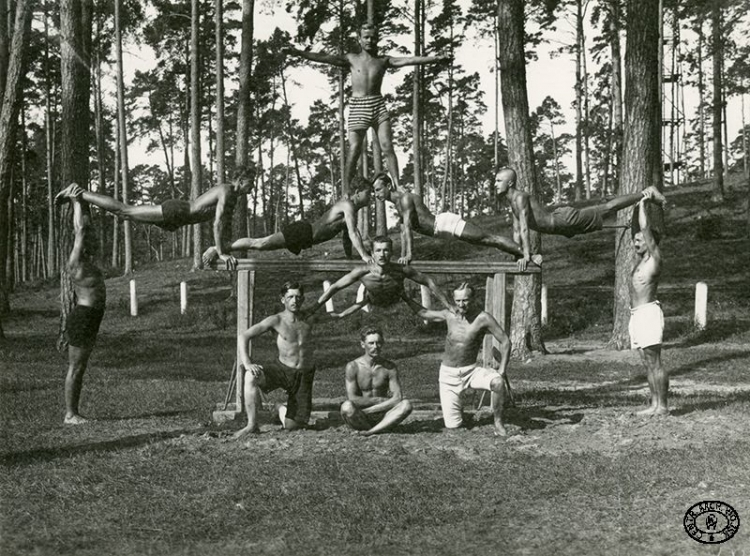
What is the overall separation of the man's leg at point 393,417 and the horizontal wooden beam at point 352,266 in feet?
5.50

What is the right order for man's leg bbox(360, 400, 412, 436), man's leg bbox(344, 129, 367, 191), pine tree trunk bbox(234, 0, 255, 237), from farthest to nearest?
1. pine tree trunk bbox(234, 0, 255, 237)
2. man's leg bbox(344, 129, 367, 191)
3. man's leg bbox(360, 400, 412, 436)

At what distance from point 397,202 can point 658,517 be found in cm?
479

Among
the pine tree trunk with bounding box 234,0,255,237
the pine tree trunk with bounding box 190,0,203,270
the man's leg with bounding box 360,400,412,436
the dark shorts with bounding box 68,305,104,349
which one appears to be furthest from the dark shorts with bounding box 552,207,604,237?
the pine tree trunk with bounding box 190,0,203,270

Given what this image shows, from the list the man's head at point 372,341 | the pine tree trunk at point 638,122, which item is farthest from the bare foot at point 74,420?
the pine tree trunk at point 638,122

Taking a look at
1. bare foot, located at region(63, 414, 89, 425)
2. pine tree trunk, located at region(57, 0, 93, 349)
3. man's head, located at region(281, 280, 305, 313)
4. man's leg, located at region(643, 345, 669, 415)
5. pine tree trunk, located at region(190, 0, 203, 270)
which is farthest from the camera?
pine tree trunk, located at region(190, 0, 203, 270)

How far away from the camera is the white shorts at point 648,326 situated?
28.2ft

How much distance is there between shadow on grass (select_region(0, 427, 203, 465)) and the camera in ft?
23.9

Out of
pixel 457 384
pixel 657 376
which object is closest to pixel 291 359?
pixel 457 384

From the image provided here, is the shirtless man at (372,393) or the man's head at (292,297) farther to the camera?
the man's head at (292,297)

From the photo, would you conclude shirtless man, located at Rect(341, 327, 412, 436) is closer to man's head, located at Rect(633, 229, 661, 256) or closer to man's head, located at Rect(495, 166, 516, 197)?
man's head, located at Rect(495, 166, 516, 197)

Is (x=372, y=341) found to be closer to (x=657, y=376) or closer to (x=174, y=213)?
(x=174, y=213)

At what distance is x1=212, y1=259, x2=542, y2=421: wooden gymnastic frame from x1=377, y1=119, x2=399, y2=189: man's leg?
3.57ft

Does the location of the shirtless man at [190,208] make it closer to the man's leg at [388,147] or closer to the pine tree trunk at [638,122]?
the man's leg at [388,147]

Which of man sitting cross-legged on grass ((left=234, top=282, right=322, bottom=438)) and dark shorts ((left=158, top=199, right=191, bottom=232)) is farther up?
dark shorts ((left=158, top=199, right=191, bottom=232))
